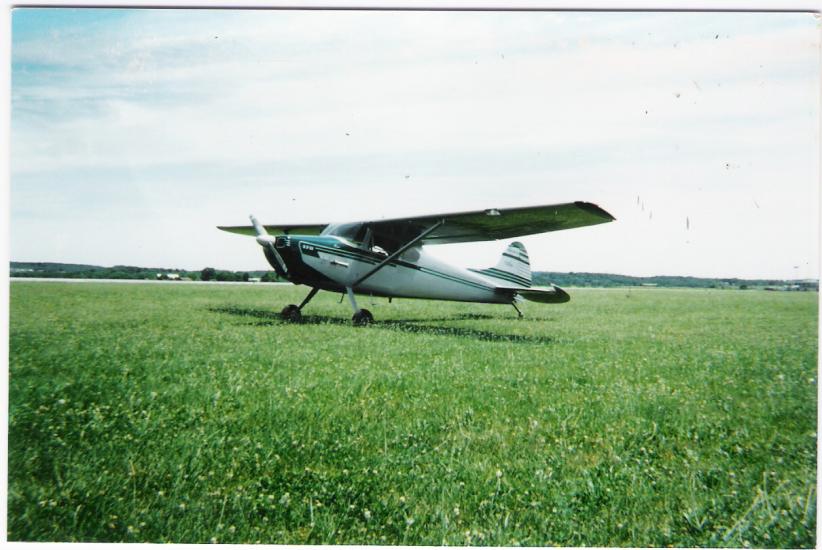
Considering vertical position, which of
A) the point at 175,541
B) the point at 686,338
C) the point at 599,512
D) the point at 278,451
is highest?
the point at 686,338

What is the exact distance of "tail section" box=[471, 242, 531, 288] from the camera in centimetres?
865

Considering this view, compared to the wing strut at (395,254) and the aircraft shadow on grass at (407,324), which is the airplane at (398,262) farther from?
the aircraft shadow on grass at (407,324)

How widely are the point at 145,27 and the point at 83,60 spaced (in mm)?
518

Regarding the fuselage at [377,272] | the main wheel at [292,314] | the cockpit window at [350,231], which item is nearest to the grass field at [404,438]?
the main wheel at [292,314]

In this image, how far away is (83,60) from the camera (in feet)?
11.5

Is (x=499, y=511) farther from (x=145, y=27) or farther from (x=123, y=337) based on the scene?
(x=145, y=27)

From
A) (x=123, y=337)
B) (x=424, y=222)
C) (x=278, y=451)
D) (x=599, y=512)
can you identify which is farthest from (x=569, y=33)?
(x=123, y=337)

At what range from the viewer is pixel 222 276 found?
4.82 meters

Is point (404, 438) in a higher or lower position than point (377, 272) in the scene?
lower

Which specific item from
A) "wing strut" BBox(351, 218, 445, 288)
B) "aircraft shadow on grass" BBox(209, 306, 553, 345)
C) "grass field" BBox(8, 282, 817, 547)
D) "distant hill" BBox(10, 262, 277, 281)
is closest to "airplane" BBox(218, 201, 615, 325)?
"wing strut" BBox(351, 218, 445, 288)

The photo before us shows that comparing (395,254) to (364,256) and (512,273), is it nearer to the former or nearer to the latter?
(364,256)

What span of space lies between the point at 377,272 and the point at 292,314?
153 cm

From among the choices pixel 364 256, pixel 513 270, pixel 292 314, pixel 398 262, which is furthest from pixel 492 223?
pixel 292 314

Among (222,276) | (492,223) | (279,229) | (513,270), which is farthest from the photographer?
(513,270)
